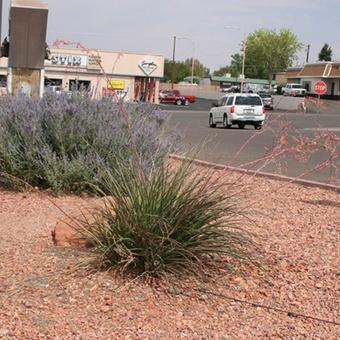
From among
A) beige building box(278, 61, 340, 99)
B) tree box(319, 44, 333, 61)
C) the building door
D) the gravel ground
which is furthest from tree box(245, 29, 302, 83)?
the gravel ground

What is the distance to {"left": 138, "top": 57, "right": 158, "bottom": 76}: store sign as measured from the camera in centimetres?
6358

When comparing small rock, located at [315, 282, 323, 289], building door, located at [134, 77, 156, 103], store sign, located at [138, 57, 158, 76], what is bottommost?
small rock, located at [315, 282, 323, 289]

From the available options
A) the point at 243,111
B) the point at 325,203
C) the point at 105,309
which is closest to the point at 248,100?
the point at 243,111

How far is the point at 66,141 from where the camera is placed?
8.16 meters

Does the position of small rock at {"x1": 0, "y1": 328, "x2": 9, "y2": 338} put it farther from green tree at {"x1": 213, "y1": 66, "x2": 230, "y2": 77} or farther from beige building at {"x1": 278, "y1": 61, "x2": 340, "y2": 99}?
green tree at {"x1": 213, "y1": 66, "x2": 230, "y2": 77}

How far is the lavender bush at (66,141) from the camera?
784 centimetres

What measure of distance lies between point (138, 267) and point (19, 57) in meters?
9.18

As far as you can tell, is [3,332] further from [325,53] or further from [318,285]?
[325,53]

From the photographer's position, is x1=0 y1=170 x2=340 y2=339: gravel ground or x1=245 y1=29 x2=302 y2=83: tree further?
x1=245 y1=29 x2=302 y2=83: tree

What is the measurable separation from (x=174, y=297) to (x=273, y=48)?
130 metres

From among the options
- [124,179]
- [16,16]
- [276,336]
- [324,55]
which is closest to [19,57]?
[16,16]

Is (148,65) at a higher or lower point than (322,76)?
lower

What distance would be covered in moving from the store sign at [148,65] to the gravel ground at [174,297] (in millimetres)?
57022

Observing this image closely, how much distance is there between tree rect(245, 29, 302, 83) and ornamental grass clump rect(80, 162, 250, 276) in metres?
124
